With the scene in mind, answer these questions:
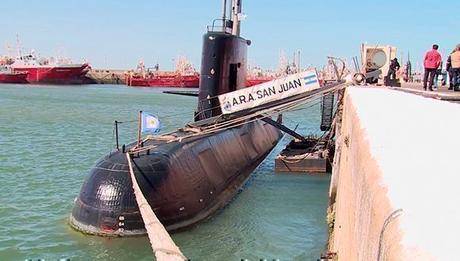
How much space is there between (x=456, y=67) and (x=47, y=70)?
298 ft

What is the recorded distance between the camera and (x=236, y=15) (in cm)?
2014

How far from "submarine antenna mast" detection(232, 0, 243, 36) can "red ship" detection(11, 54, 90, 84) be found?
83655mm

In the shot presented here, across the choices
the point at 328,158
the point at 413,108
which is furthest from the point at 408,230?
the point at 328,158

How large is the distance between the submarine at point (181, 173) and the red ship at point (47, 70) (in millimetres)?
86706

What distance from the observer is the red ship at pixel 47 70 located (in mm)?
98375

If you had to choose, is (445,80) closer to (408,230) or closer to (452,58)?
(452,58)

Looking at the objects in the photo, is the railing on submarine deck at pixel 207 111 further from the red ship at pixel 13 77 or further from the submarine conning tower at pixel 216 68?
the red ship at pixel 13 77

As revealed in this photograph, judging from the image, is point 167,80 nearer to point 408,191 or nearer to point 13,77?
point 13,77

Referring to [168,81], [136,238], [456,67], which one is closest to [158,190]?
[136,238]

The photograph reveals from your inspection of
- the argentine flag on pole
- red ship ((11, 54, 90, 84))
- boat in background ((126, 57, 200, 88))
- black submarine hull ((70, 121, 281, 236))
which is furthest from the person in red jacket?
red ship ((11, 54, 90, 84))

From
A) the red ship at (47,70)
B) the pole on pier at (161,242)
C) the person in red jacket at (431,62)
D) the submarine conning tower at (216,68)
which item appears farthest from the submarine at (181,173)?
the red ship at (47,70)

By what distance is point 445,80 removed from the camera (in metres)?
25.3

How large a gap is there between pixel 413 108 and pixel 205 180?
6.19 metres

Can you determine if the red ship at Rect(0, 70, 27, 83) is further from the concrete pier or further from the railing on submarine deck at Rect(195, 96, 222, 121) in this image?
the concrete pier
